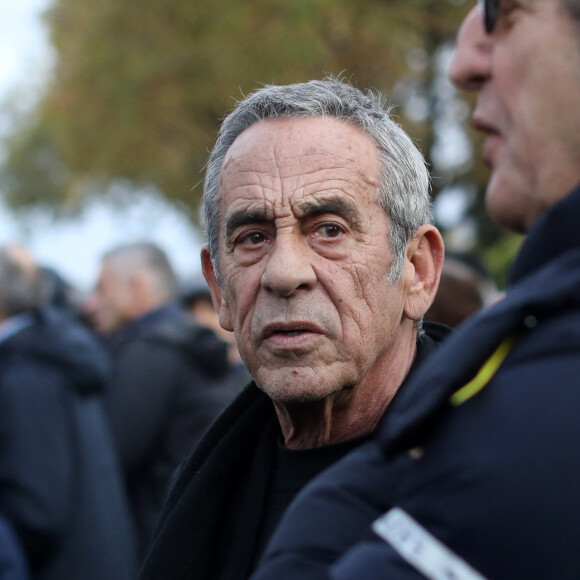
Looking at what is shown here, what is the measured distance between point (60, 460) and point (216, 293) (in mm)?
1838

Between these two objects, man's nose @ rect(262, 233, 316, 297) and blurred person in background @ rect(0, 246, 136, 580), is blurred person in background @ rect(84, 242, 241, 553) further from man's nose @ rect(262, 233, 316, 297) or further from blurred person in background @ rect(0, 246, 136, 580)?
man's nose @ rect(262, 233, 316, 297)

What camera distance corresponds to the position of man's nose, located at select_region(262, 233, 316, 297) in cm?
231

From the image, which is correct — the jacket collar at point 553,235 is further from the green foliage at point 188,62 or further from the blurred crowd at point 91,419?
the green foliage at point 188,62

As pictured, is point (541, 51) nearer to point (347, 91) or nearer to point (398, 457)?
point (398, 457)

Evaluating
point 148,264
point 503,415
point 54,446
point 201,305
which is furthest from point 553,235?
point 201,305

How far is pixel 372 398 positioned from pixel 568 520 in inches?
55.7

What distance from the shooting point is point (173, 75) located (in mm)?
14281

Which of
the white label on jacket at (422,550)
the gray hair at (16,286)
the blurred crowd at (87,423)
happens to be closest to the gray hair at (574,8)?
the white label on jacket at (422,550)

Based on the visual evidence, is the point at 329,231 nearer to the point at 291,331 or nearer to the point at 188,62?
the point at 291,331

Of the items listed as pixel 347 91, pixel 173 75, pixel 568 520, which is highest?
pixel 173 75

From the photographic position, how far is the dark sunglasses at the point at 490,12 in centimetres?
122

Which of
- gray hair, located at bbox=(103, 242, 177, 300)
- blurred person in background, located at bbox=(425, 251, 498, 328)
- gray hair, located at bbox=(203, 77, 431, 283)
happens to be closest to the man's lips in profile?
gray hair, located at bbox=(203, 77, 431, 283)

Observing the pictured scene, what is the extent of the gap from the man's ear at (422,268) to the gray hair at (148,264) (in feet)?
12.9

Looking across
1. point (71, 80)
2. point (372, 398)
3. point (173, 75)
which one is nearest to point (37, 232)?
point (71, 80)
